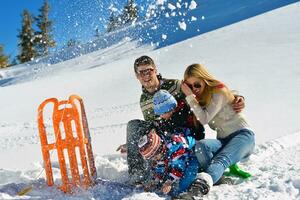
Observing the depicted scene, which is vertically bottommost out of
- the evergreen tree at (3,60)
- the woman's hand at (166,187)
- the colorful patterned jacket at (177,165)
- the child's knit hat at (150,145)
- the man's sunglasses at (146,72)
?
the woman's hand at (166,187)

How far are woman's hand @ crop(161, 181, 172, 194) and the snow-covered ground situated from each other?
0.09 meters

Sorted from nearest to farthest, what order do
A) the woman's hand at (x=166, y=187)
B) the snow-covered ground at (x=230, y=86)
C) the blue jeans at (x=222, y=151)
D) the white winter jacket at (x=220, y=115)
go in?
the woman's hand at (x=166, y=187)
the blue jeans at (x=222, y=151)
the snow-covered ground at (x=230, y=86)
the white winter jacket at (x=220, y=115)

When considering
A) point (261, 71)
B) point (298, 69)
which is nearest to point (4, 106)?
point (261, 71)

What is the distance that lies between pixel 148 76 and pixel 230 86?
600cm

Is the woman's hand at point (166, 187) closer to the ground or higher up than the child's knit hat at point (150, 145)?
closer to the ground

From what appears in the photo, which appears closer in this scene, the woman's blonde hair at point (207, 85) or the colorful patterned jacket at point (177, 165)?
the colorful patterned jacket at point (177, 165)

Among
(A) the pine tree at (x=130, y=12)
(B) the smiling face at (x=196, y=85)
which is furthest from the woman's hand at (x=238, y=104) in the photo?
(A) the pine tree at (x=130, y=12)

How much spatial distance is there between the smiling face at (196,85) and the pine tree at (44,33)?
115 feet

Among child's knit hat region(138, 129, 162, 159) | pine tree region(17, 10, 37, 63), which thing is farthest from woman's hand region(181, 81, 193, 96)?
pine tree region(17, 10, 37, 63)

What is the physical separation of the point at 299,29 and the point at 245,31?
2.61m

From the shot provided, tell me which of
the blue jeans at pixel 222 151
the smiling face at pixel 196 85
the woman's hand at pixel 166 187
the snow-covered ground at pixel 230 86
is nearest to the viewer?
the woman's hand at pixel 166 187

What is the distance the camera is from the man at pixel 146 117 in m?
4.14

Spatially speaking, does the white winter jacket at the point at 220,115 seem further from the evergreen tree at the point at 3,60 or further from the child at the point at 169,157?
the evergreen tree at the point at 3,60

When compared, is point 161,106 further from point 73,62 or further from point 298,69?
point 73,62
